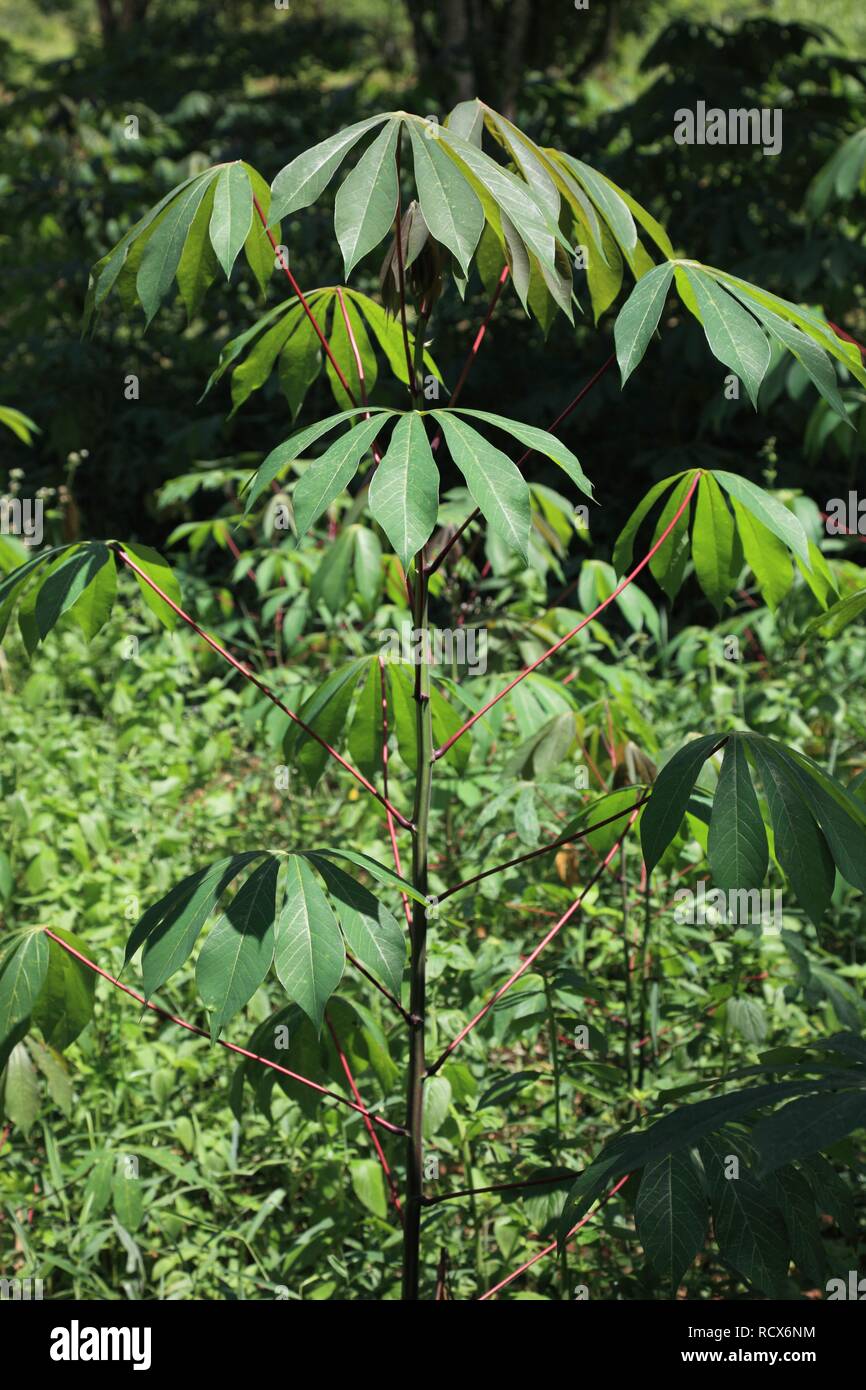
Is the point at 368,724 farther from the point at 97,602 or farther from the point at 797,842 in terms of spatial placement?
the point at 797,842

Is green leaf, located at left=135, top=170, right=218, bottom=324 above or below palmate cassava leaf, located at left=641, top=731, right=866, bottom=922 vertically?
above

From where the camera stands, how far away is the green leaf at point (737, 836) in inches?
42.4

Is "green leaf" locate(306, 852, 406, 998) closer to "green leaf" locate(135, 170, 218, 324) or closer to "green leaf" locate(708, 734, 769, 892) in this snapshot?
"green leaf" locate(708, 734, 769, 892)

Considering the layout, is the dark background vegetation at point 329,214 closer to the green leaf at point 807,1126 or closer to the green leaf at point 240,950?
the green leaf at point 240,950

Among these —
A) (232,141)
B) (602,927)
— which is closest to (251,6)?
(232,141)

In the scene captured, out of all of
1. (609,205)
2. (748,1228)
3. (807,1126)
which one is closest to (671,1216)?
(748,1228)

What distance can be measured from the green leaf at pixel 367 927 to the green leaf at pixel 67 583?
1.19ft

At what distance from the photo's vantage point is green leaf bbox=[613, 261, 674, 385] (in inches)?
41.4

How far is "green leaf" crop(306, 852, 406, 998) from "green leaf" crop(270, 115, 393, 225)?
2.01 ft

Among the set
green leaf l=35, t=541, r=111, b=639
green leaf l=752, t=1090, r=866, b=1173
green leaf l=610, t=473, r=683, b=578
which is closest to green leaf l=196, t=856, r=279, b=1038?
green leaf l=35, t=541, r=111, b=639

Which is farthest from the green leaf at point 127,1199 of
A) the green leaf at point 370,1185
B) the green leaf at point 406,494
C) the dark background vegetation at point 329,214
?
the dark background vegetation at point 329,214

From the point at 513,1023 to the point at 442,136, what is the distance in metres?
1.11

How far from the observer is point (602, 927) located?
2.31 metres

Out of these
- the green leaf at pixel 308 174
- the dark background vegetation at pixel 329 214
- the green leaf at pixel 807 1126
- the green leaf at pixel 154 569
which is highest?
the dark background vegetation at pixel 329 214
